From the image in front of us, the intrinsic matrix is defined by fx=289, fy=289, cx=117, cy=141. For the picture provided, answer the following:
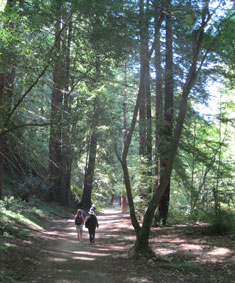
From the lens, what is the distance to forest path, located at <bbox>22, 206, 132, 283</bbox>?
6575 mm

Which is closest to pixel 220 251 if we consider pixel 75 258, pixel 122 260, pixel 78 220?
pixel 122 260

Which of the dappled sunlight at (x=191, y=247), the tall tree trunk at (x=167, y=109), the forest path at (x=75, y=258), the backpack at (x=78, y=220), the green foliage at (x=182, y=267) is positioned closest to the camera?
the forest path at (x=75, y=258)

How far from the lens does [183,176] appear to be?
43.5ft

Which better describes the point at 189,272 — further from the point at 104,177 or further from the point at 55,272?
the point at 104,177

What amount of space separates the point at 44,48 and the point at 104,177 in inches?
749

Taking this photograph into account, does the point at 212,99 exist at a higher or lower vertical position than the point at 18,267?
higher

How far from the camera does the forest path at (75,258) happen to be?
658cm

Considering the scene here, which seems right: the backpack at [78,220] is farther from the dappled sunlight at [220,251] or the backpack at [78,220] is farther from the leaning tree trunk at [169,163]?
the dappled sunlight at [220,251]

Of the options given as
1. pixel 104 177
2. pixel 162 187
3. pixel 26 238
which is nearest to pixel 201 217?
pixel 162 187

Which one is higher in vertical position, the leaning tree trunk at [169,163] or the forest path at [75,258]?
the leaning tree trunk at [169,163]

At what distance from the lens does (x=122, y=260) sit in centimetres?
864

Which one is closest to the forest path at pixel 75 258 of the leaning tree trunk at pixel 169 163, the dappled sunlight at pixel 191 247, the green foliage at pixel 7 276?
the green foliage at pixel 7 276

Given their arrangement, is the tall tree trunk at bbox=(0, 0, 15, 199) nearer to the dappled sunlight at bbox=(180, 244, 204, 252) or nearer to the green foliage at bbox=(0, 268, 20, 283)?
the green foliage at bbox=(0, 268, 20, 283)

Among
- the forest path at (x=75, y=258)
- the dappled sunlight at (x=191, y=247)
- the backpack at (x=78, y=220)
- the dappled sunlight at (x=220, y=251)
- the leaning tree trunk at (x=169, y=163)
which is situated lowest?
the forest path at (x=75, y=258)
